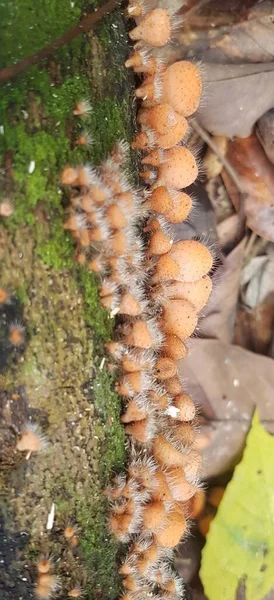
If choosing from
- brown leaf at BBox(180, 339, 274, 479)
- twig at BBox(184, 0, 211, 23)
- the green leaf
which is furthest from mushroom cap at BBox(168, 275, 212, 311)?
twig at BBox(184, 0, 211, 23)

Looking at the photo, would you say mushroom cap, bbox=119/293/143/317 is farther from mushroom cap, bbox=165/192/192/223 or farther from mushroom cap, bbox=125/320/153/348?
mushroom cap, bbox=165/192/192/223

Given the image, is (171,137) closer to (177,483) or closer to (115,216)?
(115,216)

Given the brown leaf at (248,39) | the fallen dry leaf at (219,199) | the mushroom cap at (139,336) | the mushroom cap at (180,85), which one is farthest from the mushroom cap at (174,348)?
the brown leaf at (248,39)

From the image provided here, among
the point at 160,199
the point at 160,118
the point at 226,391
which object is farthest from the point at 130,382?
the point at 226,391

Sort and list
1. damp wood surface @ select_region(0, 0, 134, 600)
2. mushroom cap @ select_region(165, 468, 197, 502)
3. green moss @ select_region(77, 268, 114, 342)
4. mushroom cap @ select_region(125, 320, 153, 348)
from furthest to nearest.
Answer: mushroom cap @ select_region(165, 468, 197, 502), mushroom cap @ select_region(125, 320, 153, 348), green moss @ select_region(77, 268, 114, 342), damp wood surface @ select_region(0, 0, 134, 600)

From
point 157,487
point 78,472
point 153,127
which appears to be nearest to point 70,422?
point 78,472

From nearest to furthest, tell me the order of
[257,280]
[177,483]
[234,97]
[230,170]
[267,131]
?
[177,483]
[234,97]
[267,131]
[230,170]
[257,280]

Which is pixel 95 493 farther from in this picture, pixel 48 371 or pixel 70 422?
pixel 48 371
